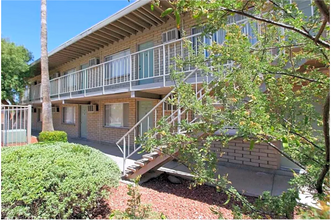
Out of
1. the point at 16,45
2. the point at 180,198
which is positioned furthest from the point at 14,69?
the point at 180,198

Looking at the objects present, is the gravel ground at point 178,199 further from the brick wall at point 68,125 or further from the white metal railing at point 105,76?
the brick wall at point 68,125

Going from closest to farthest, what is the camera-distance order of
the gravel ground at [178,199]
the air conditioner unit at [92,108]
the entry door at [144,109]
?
the gravel ground at [178,199] → the entry door at [144,109] → the air conditioner unit at [92,108]

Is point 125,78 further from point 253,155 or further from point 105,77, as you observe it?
point 253,155

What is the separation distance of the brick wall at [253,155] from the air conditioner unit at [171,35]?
15.1 feet

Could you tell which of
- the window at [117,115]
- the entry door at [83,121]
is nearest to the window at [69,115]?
the entry door at [83,121]

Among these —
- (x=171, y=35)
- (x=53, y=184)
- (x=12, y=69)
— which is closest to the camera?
(x=53, y=184)

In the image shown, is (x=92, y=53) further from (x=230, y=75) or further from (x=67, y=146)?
(x=230, y=75)

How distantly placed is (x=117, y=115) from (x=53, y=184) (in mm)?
7465

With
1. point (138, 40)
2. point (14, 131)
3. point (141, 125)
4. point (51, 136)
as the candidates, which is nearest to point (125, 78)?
point (138, 40)

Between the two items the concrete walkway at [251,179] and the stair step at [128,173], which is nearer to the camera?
the concrete walkway at [251,179]

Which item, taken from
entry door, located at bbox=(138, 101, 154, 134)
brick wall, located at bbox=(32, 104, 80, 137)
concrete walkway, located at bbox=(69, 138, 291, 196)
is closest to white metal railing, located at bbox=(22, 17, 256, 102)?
entry door, located at bbox=(138, 101, 154, 134)

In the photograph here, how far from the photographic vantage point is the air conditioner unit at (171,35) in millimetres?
7539

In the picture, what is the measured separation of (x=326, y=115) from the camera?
137 cm

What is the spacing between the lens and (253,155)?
586 centimetres
